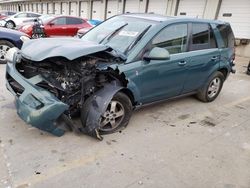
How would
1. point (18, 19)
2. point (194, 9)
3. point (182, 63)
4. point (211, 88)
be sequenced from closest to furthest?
point (182, 63) → point (211, 88) → point (194, 9) → point (18, 19)

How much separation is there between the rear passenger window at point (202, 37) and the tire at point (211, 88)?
0.67 metres

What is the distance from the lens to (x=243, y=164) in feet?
11.0

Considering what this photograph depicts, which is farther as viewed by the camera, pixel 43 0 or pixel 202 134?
pixel 43 0

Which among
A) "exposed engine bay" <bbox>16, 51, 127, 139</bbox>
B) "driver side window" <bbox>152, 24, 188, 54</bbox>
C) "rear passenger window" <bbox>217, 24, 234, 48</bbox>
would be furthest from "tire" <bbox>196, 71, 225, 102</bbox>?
"exposed engine bay" <bbox>16, 51, 127, 139</bbox>

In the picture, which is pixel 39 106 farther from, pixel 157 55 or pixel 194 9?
pixel 194 9

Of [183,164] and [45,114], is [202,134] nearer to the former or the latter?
[183,164]

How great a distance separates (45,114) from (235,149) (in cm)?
266

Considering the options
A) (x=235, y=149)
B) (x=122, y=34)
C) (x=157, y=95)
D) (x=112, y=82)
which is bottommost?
(x=235, y=149)

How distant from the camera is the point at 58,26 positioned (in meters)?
12.1

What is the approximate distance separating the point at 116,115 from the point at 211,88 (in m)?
2.62

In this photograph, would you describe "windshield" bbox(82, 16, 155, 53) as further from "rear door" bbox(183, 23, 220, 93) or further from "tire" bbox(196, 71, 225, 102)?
"tire" bbox(196, 71, 225, 102)

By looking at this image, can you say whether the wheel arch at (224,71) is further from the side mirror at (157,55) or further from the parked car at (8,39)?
the parked car at (8,39)

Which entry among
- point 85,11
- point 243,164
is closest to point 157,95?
point 243,164

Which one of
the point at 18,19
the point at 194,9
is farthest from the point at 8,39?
the point at 18,19
